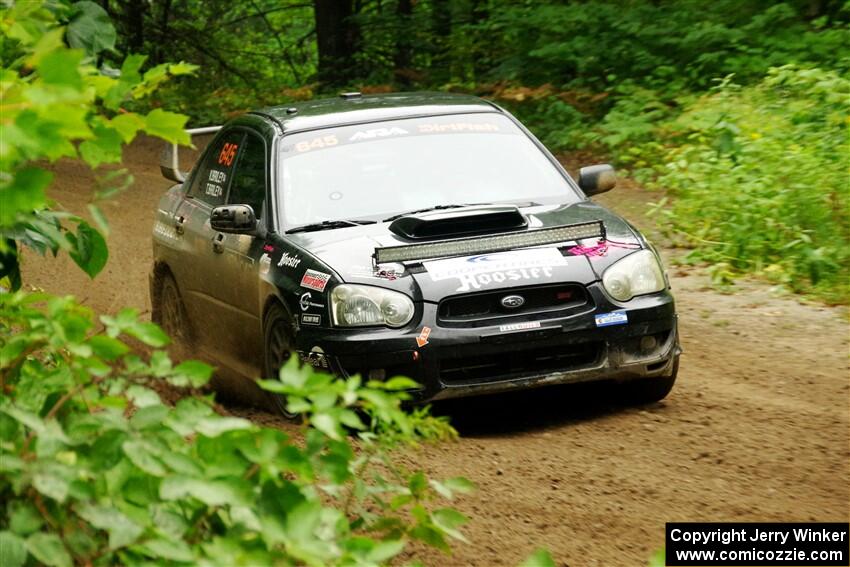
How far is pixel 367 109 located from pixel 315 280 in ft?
6.45

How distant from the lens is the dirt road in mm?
5043

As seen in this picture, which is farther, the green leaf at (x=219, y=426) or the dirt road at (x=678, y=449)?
the dirt road at (x=678, y=449)

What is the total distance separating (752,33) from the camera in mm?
15648

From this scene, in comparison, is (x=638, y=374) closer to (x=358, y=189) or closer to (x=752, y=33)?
(x=358, y=189)

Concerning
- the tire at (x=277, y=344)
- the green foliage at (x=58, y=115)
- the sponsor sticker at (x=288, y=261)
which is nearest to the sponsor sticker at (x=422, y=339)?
the tire at (x=277, y=344)

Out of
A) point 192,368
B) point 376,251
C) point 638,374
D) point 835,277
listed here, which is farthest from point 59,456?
point 835,277

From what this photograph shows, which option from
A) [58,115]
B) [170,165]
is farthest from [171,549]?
[170,165]

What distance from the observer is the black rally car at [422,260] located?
21.4 ft

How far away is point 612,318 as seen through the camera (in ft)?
22.0

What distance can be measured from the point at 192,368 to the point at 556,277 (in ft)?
12.1

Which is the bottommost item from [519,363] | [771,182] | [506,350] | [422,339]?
[771,182]

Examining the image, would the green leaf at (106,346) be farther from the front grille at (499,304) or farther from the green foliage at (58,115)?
the front grille at (499,304)

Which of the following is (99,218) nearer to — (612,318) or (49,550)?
(49,550)

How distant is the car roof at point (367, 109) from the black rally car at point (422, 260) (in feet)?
0.06
